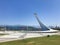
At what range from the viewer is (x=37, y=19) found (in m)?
70.9

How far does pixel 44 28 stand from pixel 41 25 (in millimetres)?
2216

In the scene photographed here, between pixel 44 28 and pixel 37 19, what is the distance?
217 inches

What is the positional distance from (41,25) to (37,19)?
3.45 meters

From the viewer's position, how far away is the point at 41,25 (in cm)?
7050

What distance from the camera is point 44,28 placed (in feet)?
228

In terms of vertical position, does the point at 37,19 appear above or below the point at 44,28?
above
